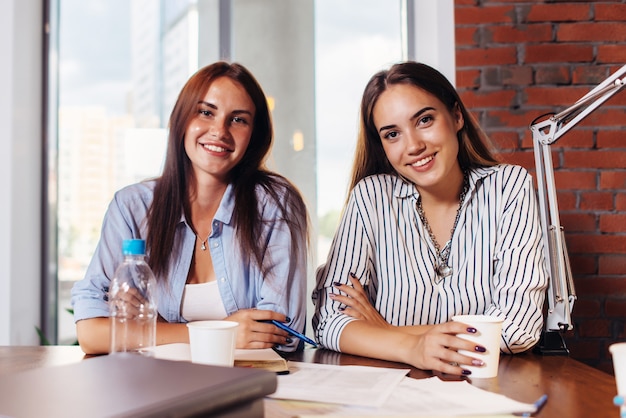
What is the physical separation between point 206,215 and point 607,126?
165 cm

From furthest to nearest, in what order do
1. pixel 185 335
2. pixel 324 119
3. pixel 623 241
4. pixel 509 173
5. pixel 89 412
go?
pixel 324 119 < pixel 623 241 < pixel 509 173 < pixel 185 335 < pixel 89 412

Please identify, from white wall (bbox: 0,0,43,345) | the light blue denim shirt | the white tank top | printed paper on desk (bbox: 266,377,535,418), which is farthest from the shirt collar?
white wall (bbox: 0,0,43,345)

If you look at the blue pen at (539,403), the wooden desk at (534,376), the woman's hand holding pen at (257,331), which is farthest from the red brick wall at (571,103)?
the blue pen at (539,403)

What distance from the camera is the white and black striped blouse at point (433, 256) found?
1425 millimetres

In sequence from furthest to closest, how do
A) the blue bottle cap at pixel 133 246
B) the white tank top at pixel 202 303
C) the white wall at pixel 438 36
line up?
the white wall at pixel 438 36
the white tank top at pixel 202 303
the blue bottle cap at pixel 133 246

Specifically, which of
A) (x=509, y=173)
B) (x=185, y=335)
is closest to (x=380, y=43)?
(x=509, y=173)

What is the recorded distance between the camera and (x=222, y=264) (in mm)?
1560

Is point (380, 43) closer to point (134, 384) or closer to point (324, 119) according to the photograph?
point (324, 119)

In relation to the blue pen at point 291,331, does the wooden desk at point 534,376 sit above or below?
below

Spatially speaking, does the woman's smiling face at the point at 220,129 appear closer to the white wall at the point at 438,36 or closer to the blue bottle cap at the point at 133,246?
the blue bottle cap at the point at 133,246

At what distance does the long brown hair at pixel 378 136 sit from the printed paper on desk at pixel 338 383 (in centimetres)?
76

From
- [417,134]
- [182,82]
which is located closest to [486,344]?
[417,134]

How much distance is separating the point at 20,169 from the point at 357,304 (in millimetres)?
1990

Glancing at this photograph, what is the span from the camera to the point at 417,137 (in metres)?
1.58
